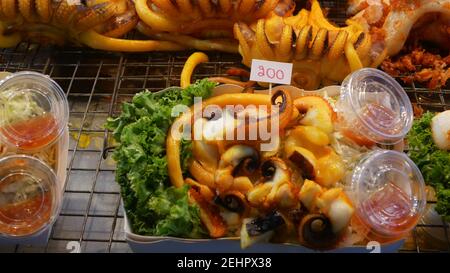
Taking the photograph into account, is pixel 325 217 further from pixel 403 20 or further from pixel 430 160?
pixel 403 20

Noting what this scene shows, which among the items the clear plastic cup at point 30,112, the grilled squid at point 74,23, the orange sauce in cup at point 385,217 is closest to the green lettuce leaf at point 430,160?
the orange sauce in cup at point 385,217

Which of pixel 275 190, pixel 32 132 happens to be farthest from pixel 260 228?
pixel 32 132

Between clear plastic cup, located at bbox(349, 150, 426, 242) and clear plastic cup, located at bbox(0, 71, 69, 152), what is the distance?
1499 mm

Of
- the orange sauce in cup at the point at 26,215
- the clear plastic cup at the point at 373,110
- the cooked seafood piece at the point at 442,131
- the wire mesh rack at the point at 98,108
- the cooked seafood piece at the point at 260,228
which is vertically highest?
the clear plastic cup at the point at 373,110

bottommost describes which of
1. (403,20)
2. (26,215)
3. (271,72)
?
(26,215)

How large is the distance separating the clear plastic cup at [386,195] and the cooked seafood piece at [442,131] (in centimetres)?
38

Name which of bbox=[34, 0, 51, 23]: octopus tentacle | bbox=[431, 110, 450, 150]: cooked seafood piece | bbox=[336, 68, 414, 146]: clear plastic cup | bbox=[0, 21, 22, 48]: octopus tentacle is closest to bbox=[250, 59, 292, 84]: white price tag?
bbox=[336, 68, 414, 146]: clear plastic cup

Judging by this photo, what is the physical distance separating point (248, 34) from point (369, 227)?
1.59m

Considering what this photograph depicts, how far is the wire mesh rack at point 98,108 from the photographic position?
269cm

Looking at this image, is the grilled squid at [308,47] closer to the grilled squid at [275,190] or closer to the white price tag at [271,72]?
the white price tag at [271,72]

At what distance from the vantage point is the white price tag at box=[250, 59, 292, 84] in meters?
2.81

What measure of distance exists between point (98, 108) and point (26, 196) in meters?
1.13

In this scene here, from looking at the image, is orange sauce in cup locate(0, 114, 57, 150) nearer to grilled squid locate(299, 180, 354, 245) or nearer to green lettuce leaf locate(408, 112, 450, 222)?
grilled squid locate(299, 180, 354, 245)

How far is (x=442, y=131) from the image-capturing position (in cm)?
263
